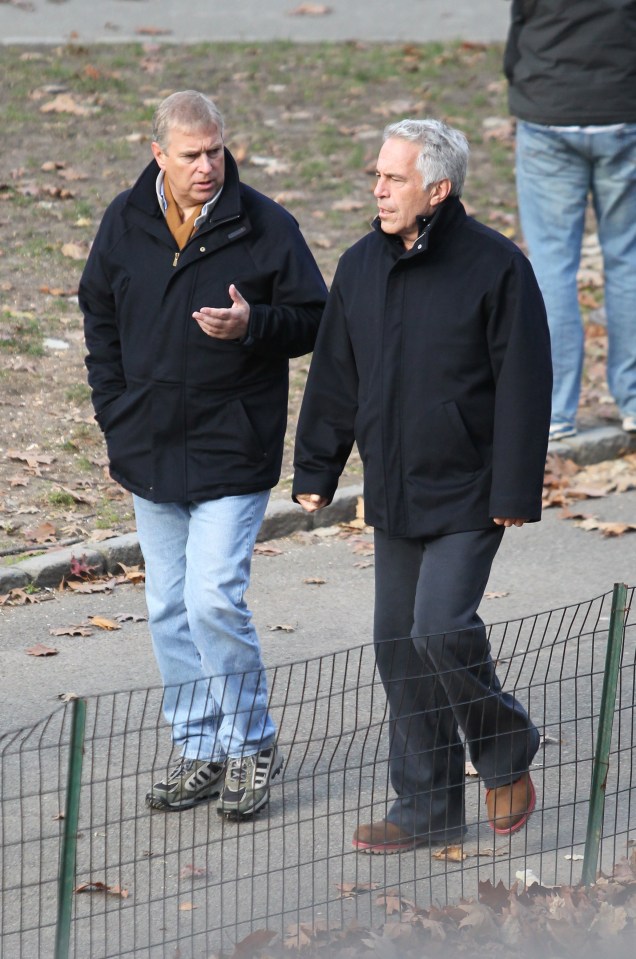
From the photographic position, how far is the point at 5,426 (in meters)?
7.71

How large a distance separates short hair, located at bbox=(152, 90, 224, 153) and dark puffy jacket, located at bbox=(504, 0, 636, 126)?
379cm

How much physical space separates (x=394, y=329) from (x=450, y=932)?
1729mm

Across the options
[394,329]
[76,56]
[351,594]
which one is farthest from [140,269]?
[76,56]

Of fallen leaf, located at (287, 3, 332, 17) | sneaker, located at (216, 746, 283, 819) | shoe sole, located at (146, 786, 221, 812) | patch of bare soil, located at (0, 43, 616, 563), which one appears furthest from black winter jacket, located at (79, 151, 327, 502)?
fallen leaf, located at (287, 3, 332, 17)

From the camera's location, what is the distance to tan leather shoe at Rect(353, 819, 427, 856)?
437cm

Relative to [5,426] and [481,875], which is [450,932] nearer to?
[481,875]

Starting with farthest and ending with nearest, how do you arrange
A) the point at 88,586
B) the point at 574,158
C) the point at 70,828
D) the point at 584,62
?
1. the point at 574,158
2. the point at 584,62
3. the point at 88,586
4. the point at 70,828

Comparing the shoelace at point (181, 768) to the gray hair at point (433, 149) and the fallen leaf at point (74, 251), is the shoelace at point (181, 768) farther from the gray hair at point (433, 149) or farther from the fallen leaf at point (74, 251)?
the fallen leaf at point (74, 251)

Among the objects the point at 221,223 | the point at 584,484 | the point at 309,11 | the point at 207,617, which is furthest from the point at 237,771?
the point at 309,11

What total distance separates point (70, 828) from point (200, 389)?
165 cm

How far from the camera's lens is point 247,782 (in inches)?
183

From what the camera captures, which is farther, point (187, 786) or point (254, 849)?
point (187, 786)

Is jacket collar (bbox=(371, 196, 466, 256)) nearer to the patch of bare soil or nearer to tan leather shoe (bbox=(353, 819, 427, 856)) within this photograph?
tan leather shoe (bbox=(353, 819, 427, 856))

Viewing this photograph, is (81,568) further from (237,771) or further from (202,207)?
(202,207)
